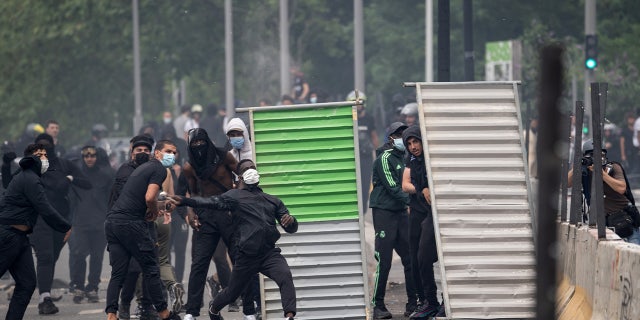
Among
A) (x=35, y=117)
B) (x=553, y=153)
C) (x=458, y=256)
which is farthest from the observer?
(x=35, y=117)

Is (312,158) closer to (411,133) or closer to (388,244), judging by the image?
(411,133)

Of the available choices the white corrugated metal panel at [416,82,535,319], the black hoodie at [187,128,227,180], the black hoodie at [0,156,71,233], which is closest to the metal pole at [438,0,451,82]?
the white corrugated metal panel at [416,82,535,319]

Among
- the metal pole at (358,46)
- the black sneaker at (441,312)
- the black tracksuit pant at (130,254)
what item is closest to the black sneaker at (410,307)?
the black sneaker at (441,312)

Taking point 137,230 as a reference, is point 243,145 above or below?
above

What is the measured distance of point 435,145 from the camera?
10352 millimetres

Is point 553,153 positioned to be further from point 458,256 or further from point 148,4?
point 148,4

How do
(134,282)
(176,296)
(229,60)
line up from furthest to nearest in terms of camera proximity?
(229,60), (176,296), (134,282)

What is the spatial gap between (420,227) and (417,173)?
47 cm

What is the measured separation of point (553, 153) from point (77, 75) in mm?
37349

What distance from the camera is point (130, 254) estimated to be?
10234 millimetres

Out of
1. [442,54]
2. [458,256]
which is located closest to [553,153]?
[458,256]

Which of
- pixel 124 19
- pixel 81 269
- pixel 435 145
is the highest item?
pixel 124 19

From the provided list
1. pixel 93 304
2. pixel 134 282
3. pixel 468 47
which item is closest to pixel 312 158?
pixel 134 282

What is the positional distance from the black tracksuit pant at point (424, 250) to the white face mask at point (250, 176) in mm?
1629
